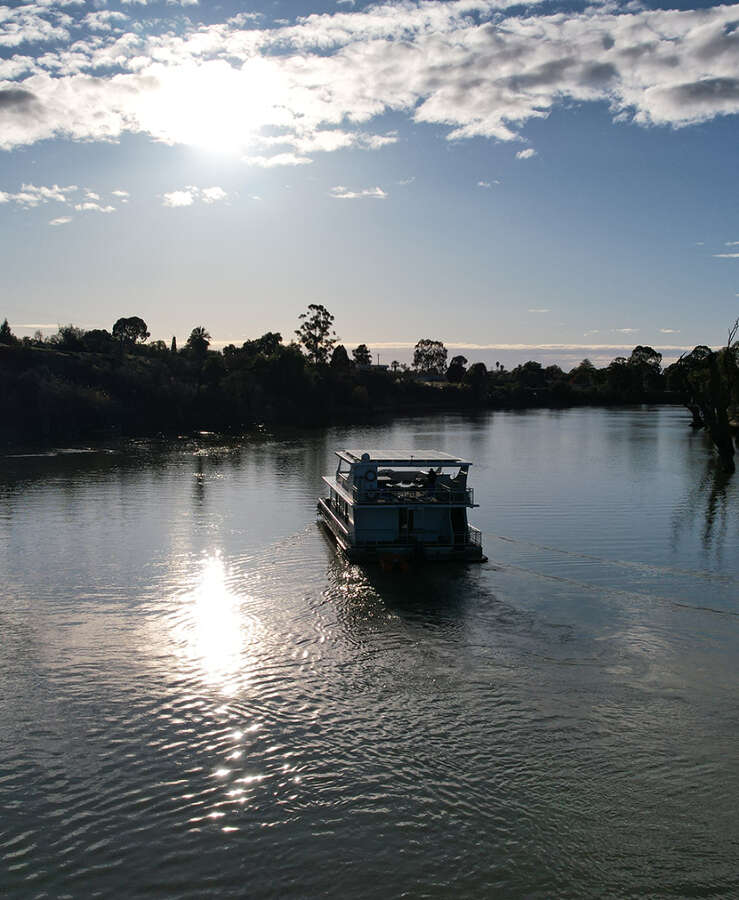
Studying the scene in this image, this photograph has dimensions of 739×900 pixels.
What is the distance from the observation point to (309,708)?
19812 millimetres

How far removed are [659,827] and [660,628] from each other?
12.3 meters

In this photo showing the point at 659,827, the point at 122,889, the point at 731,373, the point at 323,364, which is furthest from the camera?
the point at 323,364

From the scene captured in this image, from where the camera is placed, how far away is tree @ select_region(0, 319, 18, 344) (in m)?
129

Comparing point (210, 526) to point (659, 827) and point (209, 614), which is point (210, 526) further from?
point (659, 827)

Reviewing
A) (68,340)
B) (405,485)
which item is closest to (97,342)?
(68,340)

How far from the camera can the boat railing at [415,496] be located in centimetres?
3575

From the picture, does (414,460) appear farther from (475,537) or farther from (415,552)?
(415,552)

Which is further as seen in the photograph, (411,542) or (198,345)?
(198,345)

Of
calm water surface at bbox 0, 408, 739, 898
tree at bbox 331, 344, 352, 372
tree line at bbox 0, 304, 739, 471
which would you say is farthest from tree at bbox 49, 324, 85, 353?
calm water surface at bbox 0, 408, 739, 898

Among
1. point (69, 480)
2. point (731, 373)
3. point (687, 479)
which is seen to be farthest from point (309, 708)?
point (731, 373)

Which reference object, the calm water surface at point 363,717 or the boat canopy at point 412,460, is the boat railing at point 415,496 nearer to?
the boat canopy at point 412,460

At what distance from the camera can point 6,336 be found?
132625 mm

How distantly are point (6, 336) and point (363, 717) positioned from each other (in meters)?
135

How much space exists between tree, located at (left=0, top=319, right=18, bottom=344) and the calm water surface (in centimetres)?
10168
